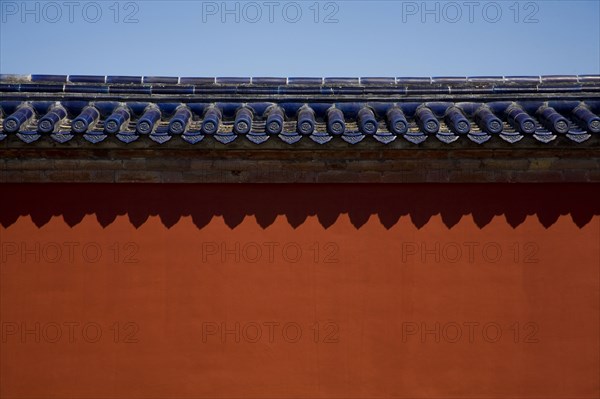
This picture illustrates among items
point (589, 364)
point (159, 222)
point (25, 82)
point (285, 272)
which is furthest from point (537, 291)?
point (25, 82)

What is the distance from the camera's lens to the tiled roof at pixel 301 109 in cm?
424

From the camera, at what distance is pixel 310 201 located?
470cm

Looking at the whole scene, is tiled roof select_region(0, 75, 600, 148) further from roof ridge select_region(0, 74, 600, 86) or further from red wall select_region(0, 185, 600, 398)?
red wall select_region(0, 185, 600, 398)

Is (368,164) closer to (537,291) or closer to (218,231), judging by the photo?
(218,231)

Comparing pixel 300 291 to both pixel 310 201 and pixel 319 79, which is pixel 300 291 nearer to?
pixel 310 201

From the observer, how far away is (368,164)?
15.0 ft

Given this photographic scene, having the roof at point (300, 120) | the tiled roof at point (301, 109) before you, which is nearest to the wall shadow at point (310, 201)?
the roof at point (300, 120)

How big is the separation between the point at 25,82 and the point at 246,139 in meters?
2.29

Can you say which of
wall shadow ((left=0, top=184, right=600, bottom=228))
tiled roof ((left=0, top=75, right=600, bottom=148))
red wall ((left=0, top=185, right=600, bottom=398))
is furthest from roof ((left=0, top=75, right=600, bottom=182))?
red wall ((left=0, top=185, right=600, bottom=398))

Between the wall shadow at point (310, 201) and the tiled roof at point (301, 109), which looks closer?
the tiled roof at point (301, 109)

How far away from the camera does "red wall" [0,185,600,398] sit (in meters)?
4.60

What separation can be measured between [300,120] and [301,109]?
44cm

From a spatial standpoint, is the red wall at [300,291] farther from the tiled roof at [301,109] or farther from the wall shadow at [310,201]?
the tiled roof at [301,109]

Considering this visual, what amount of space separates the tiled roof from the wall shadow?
47 cm
